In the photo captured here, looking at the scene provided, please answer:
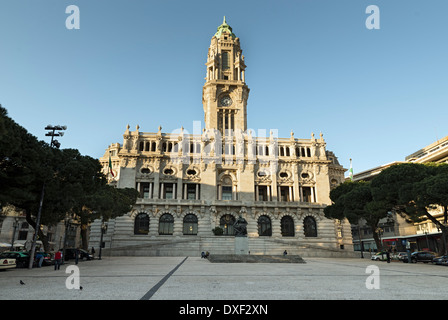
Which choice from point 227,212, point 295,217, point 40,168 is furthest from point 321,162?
point 40,168

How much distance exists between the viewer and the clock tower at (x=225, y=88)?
2611 inches

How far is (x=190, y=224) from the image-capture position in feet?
183

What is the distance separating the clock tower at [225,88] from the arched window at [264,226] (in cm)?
1844

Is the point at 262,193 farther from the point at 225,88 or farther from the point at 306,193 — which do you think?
the point at 225,88

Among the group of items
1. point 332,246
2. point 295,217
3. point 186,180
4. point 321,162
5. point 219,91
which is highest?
point 219,91

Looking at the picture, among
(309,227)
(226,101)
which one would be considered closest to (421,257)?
(309,227)

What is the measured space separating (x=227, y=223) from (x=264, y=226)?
684 cm

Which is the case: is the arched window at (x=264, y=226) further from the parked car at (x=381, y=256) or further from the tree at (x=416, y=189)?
the tree at (x=416, y=189)

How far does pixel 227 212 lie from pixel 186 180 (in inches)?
389

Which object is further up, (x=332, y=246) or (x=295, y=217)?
(x=295, y=217)

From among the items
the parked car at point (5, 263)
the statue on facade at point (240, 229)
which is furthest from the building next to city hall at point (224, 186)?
the parked car at point (5, 263)

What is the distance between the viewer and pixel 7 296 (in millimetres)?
9188
